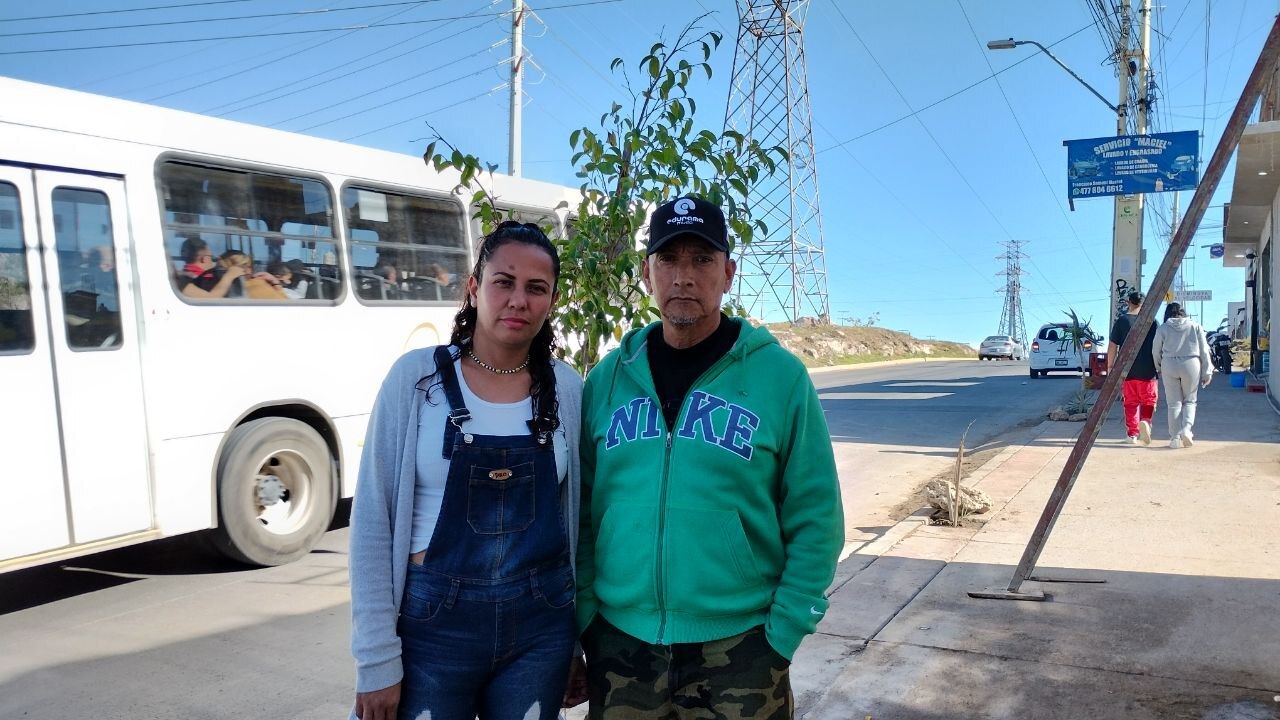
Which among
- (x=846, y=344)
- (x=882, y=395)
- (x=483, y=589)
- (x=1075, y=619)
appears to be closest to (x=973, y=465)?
(x=1075, y=619)

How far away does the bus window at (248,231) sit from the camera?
6289 mm

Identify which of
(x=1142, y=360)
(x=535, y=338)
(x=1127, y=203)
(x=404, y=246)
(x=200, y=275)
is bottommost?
(x=1142, y=360)

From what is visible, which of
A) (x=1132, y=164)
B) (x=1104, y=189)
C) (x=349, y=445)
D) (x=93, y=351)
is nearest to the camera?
(x=93, y=351)

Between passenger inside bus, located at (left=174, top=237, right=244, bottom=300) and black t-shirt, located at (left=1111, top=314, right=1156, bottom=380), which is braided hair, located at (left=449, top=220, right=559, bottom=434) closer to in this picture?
passenger inside bus, located at (left=174, top=237, right=244, bottom=300)

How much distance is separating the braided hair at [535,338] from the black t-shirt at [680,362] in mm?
259

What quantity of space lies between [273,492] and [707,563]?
17.8 feet

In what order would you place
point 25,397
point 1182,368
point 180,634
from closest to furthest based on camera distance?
point 180,634 → point 25,397 → point 1182,368

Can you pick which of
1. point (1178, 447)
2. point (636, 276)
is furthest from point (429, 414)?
point (1178, 447)

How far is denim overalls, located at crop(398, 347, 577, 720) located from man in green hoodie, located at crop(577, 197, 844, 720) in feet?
0.59

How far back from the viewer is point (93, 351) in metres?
5.71

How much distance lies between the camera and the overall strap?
79.1 inches

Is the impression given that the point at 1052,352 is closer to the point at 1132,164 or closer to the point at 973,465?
the point at 1132,164

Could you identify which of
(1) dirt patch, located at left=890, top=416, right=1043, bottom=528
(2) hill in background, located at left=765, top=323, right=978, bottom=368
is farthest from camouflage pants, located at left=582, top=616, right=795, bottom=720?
(2) hill in background, located at left=765, top=323, right=978, bottom=368

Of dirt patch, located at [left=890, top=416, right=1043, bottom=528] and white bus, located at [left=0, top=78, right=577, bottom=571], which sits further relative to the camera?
dirt patch, located at [left=890, top=416, right=1043, bottom=528]
